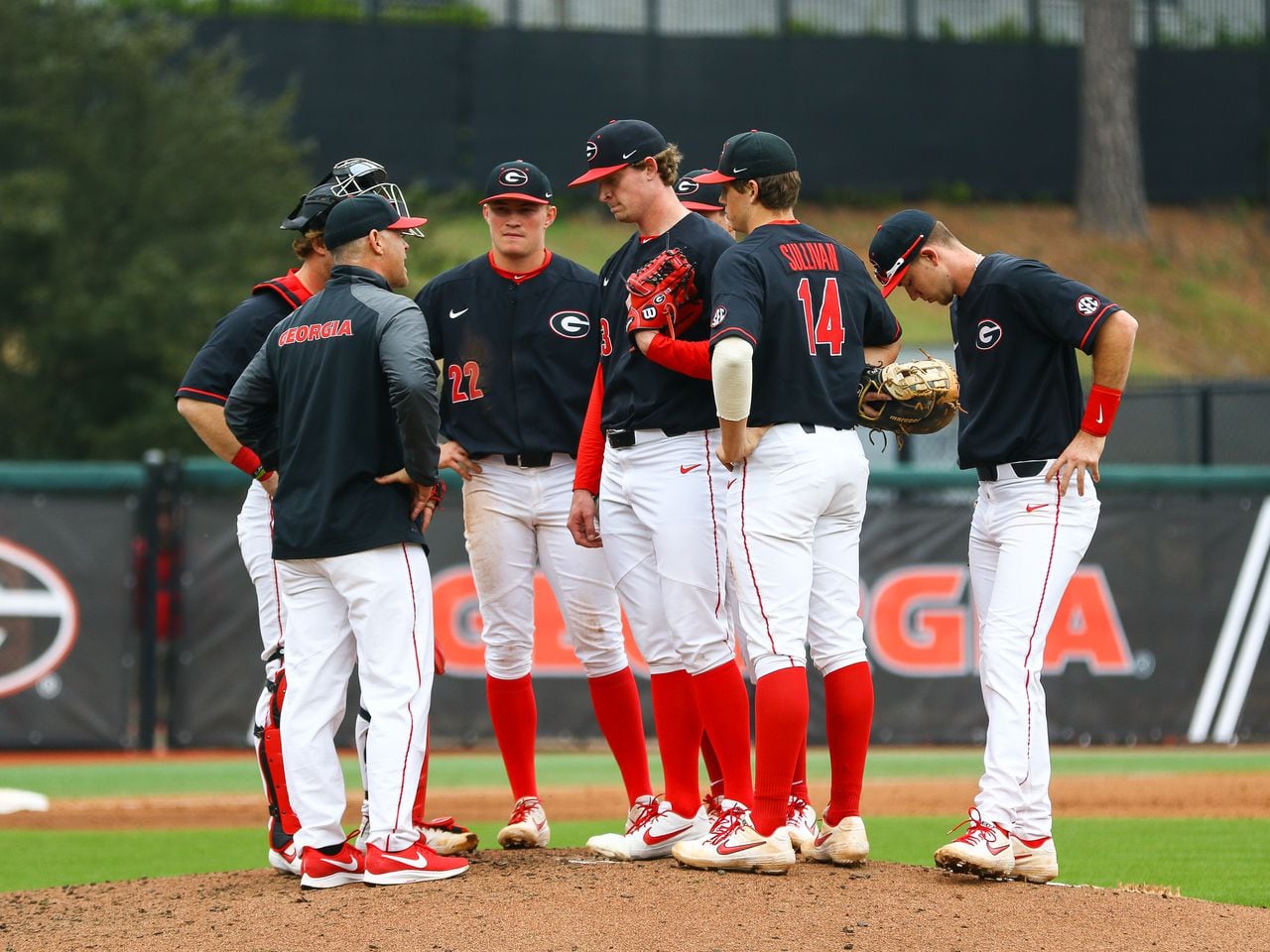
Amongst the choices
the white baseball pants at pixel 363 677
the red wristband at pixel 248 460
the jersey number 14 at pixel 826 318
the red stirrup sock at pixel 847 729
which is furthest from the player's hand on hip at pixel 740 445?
the red wristband at pixel 248 460

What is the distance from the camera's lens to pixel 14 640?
10.6m

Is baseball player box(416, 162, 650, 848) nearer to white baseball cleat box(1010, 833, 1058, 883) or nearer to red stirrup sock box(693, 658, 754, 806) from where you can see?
red stirrup sock box(693, 658, 754, 806)

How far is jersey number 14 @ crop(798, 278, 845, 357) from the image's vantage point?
4.71m

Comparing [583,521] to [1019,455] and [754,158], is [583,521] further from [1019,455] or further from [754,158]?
[1019,455]

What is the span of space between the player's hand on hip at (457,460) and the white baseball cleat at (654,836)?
4.41ft

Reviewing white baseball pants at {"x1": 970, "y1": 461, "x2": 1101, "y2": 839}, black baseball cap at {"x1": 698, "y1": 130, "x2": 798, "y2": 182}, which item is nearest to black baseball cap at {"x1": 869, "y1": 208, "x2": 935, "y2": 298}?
black baseball cap at {"x1": 698, "y1": 130, "x2": 798, "y2": 182}

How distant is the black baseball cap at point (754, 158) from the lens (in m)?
4.76

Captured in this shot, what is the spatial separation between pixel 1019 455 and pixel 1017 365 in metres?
0.30

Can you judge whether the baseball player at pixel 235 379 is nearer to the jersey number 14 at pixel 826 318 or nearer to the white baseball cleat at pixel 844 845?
the white baseball cleat at pixel 844 845

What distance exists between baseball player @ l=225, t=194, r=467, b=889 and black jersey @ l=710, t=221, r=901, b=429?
1.00m

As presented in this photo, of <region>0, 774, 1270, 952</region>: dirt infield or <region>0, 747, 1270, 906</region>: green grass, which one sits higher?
<region>0, 774, 1270, 952</region>: dirt infield

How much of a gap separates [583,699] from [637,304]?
643cm

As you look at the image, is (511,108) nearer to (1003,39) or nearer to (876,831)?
(1003,39)

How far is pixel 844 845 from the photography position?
480 centimetres
